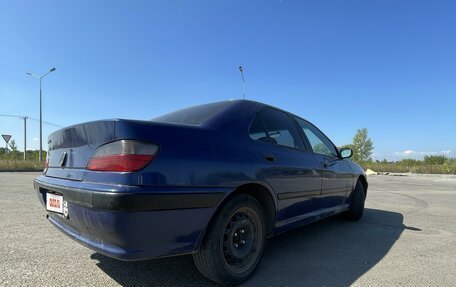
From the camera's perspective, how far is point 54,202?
9.68 feet

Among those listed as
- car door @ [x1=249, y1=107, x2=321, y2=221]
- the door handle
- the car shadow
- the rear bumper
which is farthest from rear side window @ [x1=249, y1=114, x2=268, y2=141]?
the car shadow

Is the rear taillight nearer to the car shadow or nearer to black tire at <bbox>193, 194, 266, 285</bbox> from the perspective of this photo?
black tire at <bbox>193, 194, 266, 285</bbox>

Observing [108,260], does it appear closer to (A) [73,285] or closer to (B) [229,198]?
(A) [73,285]

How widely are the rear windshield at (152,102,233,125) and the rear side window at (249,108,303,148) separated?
14.4 inches

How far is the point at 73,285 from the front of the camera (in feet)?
9.16

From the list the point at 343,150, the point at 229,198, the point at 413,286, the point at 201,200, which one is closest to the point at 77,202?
the point at 201,200

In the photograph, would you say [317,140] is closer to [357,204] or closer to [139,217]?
[357,204]

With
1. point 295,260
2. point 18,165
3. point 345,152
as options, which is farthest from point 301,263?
point 18,165

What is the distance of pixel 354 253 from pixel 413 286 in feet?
3.19

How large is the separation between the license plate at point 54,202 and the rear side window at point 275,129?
5.59 feet

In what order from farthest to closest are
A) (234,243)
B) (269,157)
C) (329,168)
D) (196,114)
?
(329,168)
(196,114)
(269,157)
(234,243)

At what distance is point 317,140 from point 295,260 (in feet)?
5.72

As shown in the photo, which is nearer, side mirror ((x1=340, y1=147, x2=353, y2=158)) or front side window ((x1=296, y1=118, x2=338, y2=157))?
front side window ((x1=296, y1=118, x2=338, y2=157))

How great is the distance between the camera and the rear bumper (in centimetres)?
224
